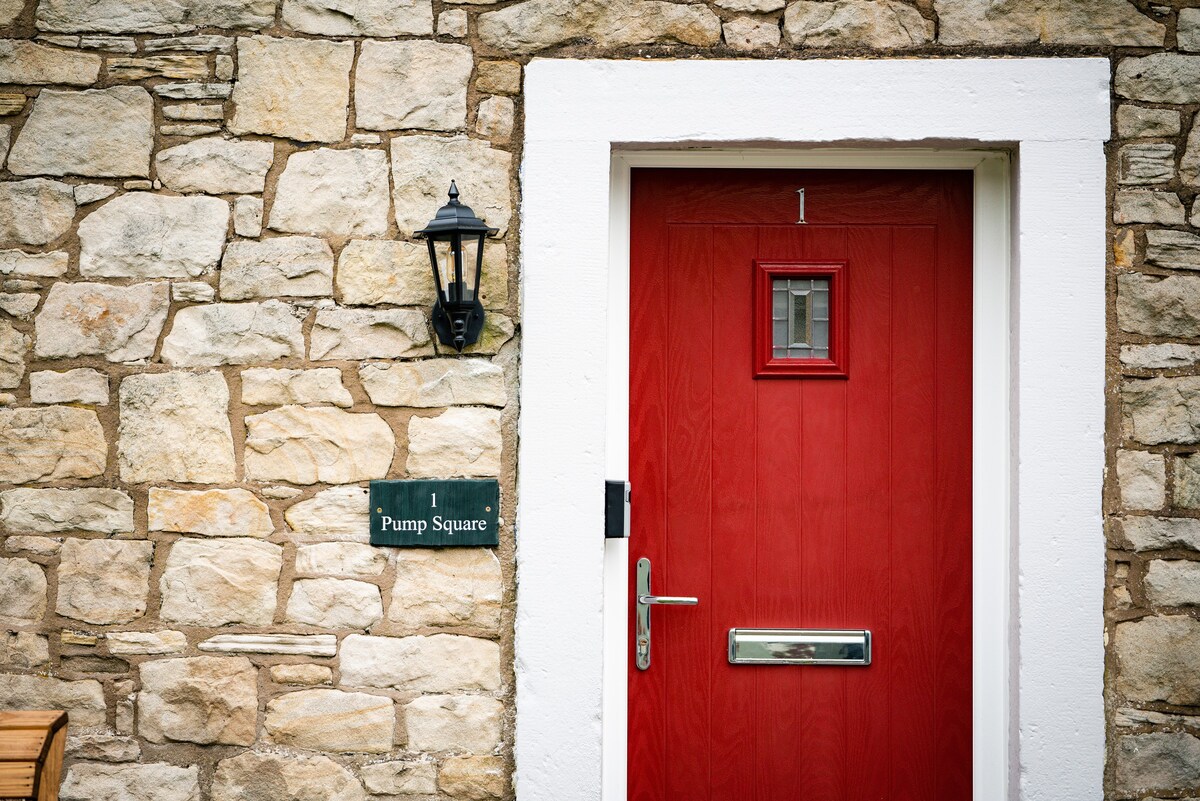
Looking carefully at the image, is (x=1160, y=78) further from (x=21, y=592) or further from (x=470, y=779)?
(x=21, y=592)

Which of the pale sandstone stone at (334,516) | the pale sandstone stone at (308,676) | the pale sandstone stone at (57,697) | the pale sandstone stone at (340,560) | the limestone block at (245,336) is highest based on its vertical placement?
the limestone block at (245,336)

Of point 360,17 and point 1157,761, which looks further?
point 360,17

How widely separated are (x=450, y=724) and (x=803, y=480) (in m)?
1.24

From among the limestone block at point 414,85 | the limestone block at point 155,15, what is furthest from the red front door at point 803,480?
the limestone block at point 155,15

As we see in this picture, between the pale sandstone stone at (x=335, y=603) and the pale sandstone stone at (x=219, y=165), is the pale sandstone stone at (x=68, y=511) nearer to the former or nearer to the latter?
the pale sandstone stone at (x=335, y=603)

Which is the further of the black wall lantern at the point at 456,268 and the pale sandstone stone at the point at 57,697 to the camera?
the pale sandstone stone at the point at 57,697

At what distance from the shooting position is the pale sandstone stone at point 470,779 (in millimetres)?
2742

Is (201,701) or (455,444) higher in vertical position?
(455,444)

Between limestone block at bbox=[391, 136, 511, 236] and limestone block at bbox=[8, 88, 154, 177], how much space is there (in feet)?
2.42

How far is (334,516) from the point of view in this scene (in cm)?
278

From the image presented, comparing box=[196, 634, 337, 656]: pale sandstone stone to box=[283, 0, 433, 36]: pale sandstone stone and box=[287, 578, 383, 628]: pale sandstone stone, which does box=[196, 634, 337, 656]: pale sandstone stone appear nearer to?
box=[287, 578, 383, 628]: pale sandstone stone

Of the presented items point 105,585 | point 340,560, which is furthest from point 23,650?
point 340,560

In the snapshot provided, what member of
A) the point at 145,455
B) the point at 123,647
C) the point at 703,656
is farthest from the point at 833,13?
the point at 123,647

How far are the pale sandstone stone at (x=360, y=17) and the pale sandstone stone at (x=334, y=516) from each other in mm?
1314
